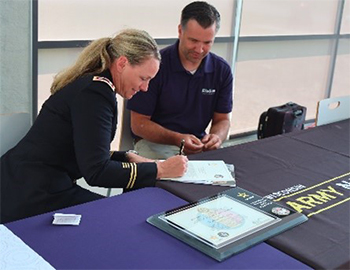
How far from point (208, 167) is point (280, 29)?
331 centimetres

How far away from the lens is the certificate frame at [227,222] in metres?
1.25

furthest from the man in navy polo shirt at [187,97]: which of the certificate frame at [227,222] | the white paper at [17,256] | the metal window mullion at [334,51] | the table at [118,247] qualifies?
the metal window mullion at [334,51]

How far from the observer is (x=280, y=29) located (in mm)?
4766

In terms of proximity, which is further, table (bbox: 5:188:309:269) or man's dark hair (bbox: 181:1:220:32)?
man's dark hair (bbox: 181:1:220:32)

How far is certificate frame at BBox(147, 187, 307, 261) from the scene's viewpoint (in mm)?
1247

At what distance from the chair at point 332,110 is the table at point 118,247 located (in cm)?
147

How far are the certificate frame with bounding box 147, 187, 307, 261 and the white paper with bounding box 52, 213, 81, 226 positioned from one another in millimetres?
207

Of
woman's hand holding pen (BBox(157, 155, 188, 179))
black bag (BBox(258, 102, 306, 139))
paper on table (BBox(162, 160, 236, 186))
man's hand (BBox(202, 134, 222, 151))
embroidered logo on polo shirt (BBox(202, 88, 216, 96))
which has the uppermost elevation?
embroidered logo on polo shirt (BBox(202, 88, 216, 96))

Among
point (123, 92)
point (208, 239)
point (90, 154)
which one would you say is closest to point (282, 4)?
point (123, 92)

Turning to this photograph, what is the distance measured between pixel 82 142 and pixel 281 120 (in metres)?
1.93

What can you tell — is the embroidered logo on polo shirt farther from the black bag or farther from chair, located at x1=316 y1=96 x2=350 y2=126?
the black bag

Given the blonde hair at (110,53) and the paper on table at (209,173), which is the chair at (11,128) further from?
the paper on table at (209,173)

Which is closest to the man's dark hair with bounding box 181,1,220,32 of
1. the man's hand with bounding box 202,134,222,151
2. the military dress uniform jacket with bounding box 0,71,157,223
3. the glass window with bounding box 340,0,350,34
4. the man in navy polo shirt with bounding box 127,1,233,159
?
the man in navy polo shirt with bounding box 127,1,233,159

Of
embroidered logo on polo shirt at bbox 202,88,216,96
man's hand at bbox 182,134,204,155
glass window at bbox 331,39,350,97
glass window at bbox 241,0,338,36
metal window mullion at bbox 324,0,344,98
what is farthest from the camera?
glass window at bbox 331,39,350,97
